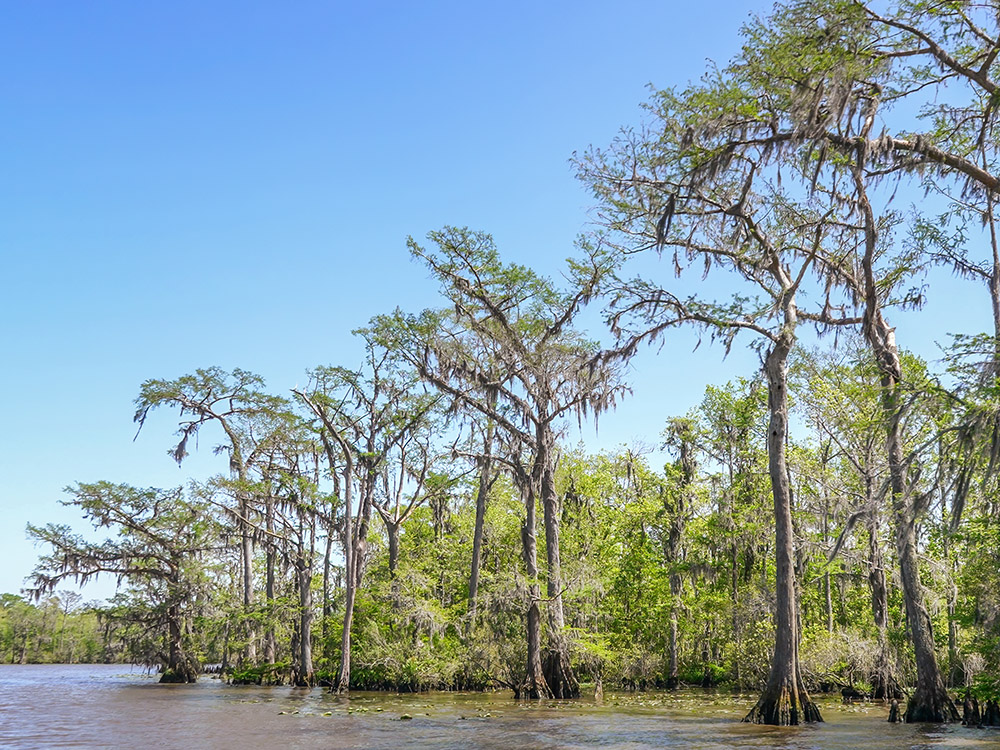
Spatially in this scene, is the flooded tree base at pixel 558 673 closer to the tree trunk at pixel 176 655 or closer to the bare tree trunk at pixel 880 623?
the bare tree trunk at pixel 880 623

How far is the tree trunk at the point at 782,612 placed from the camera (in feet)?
55.3

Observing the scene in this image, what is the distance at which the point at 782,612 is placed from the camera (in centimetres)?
1827

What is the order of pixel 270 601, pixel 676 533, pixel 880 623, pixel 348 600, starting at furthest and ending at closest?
pixel 676 533
pixel 270 601
pixel 348 600
pixel 880 623

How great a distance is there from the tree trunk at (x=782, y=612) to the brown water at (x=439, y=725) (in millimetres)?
566

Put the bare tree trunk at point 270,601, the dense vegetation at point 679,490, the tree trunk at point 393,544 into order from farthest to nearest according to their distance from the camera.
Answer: the bare tree trunk at point 270,601
the tree trunk at point 393,544
the dense vegetation at point 679,490

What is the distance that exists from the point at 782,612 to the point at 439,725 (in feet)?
25.7

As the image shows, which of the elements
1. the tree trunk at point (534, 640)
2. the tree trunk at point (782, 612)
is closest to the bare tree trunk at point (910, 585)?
the tree trunk at point (782, 612)

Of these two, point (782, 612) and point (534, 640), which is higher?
point (782, 612)

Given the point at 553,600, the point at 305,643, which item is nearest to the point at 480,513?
the point at 553,600

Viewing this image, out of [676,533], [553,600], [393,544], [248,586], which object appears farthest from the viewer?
[676,533]

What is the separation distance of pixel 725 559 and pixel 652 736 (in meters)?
22.9

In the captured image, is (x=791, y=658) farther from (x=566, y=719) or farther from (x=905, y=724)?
(x=566, y=719)

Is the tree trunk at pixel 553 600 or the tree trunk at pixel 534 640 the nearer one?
the tree trunk at pixel 534 640

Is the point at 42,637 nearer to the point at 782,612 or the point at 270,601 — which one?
the point at 270,601
